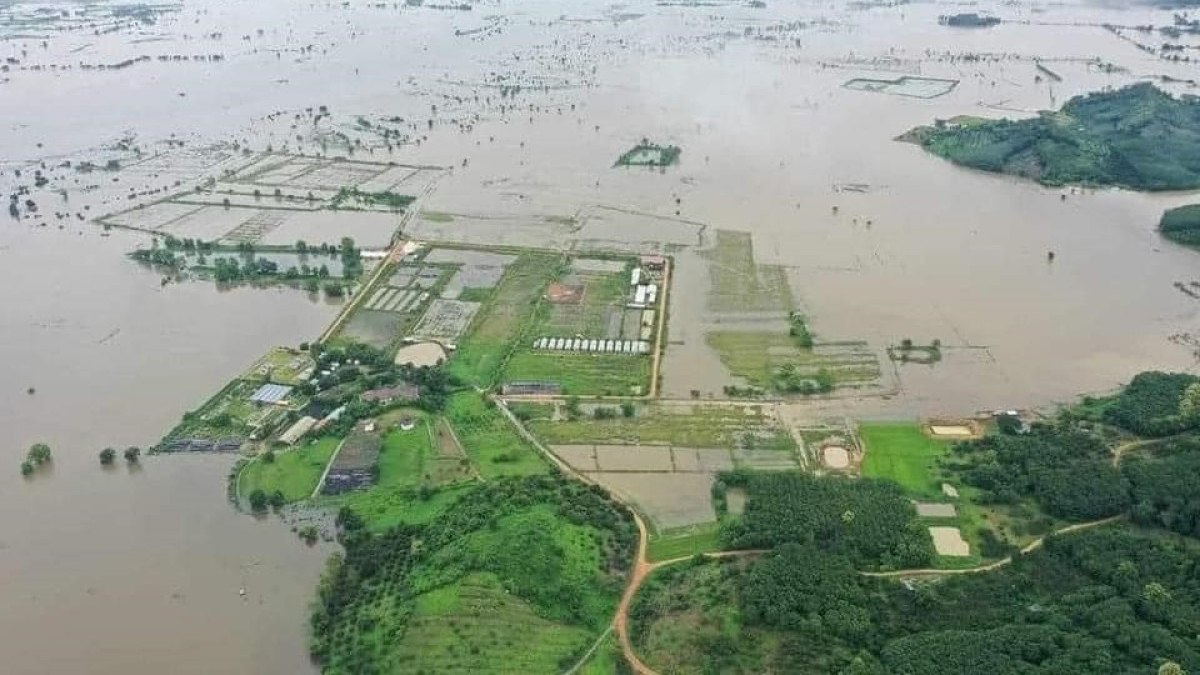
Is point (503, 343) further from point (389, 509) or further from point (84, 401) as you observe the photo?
point (84, 401)

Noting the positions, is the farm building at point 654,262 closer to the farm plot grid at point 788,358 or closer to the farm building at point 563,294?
the farm building at point 563,294

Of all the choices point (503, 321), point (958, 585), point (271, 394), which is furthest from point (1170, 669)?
point (271, 394)

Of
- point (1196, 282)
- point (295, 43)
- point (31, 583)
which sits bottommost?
point (31, 583)

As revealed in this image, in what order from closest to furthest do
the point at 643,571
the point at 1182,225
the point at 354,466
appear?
the point at 643,571 < the point at 354,466 < the point at 1182,225

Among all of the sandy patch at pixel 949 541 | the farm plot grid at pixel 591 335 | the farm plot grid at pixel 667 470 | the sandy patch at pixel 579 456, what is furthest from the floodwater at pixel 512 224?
the sandy patch at pixel 949 541

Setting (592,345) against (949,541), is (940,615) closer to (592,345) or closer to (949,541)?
(949,541)

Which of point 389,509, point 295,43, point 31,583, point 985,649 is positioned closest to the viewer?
point 985,649

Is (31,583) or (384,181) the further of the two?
(384,181)

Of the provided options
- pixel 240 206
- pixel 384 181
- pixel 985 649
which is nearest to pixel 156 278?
pixel 240 206
